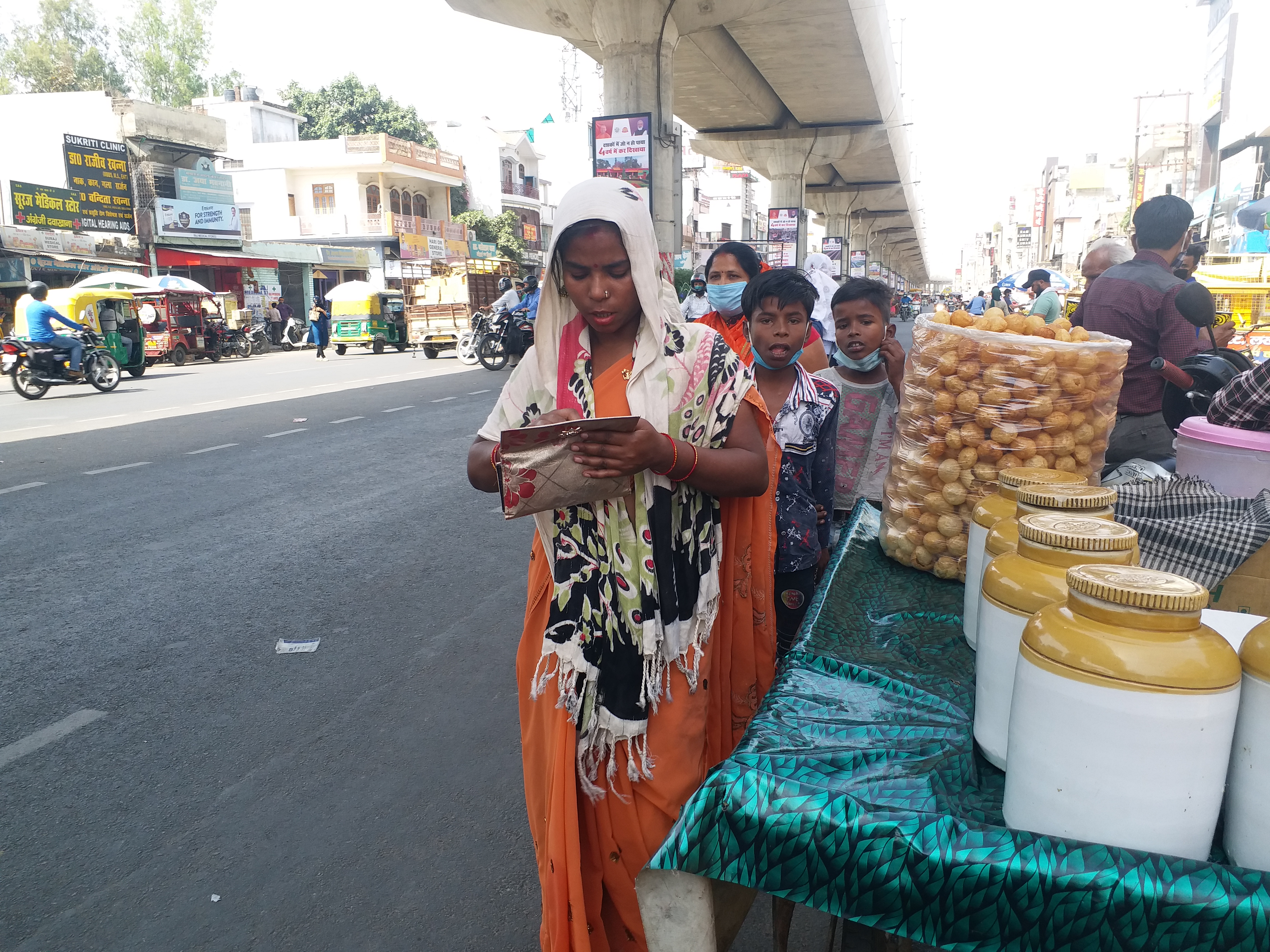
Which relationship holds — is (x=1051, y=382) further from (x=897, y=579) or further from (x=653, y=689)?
(x=653, y=689)

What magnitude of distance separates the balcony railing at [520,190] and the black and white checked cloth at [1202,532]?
140ft

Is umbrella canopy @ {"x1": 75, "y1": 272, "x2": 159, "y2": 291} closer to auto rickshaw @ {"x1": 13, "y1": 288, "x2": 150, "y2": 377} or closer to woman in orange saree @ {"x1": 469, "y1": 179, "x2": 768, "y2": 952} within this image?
auto rickshaw @ {"x1": 13, "y1": 288, "x2": 150, "y2": 377}

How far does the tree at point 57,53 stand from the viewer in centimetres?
3241

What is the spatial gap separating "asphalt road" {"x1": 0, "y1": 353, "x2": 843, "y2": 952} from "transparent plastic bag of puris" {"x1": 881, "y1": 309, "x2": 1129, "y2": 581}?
3.41 ft

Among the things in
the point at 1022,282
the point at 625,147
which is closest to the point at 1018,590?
the point at 625,147

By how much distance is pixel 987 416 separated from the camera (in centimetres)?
195

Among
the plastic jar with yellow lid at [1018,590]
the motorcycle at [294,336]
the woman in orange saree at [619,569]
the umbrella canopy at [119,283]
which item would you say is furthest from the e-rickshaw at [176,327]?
the plastic jar with yellow lid at [1018,590]

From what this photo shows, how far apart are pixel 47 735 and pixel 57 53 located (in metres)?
39.1

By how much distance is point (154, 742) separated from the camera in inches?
116

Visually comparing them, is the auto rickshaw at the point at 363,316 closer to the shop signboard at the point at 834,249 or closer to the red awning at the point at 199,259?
the red awning at the point at 199,259

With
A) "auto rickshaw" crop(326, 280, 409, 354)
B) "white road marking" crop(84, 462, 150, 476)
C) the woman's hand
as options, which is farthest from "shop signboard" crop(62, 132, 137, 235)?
the woman's hand

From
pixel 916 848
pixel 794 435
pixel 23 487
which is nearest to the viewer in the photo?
pixel 916 848

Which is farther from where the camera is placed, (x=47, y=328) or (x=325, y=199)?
(x=325, y=199)

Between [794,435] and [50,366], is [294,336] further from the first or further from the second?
[794,435]
